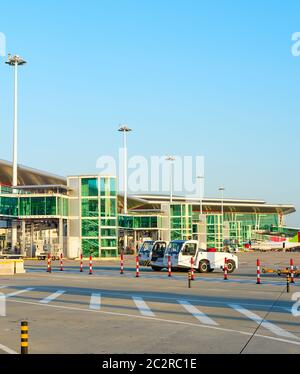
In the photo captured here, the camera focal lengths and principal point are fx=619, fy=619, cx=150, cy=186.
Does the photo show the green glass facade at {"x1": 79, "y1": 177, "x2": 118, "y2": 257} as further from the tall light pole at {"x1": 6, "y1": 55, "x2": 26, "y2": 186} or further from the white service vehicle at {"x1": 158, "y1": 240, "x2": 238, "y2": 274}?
the white service vehicle at {"x1": 158, "y1": 240, "x2": 238, "y2": 274}

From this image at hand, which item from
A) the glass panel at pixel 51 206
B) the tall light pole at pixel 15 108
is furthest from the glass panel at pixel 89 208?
the tall light pole at pixel 15 108

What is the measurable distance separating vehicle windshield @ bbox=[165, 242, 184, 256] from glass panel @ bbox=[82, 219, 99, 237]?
1064 inches

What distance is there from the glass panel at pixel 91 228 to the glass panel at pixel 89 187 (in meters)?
3.06

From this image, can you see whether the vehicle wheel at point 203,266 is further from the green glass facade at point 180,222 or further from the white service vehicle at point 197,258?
the green glass facade at point 180,222

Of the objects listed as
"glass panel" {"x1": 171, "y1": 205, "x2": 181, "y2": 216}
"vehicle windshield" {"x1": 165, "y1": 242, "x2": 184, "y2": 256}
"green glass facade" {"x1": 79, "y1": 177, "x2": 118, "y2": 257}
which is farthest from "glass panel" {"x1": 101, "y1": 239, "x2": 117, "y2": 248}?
"glass panel" {"x1": 171, "y1": 205, "x2": 181, "y2": 216}

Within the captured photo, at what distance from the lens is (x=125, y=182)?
112750 mm

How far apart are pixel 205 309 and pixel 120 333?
17.3 feet

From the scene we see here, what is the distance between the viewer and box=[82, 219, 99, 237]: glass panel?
67250mm

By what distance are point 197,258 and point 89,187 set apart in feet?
100

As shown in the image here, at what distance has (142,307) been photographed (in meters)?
19.3

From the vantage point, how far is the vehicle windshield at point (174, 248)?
4006cm
